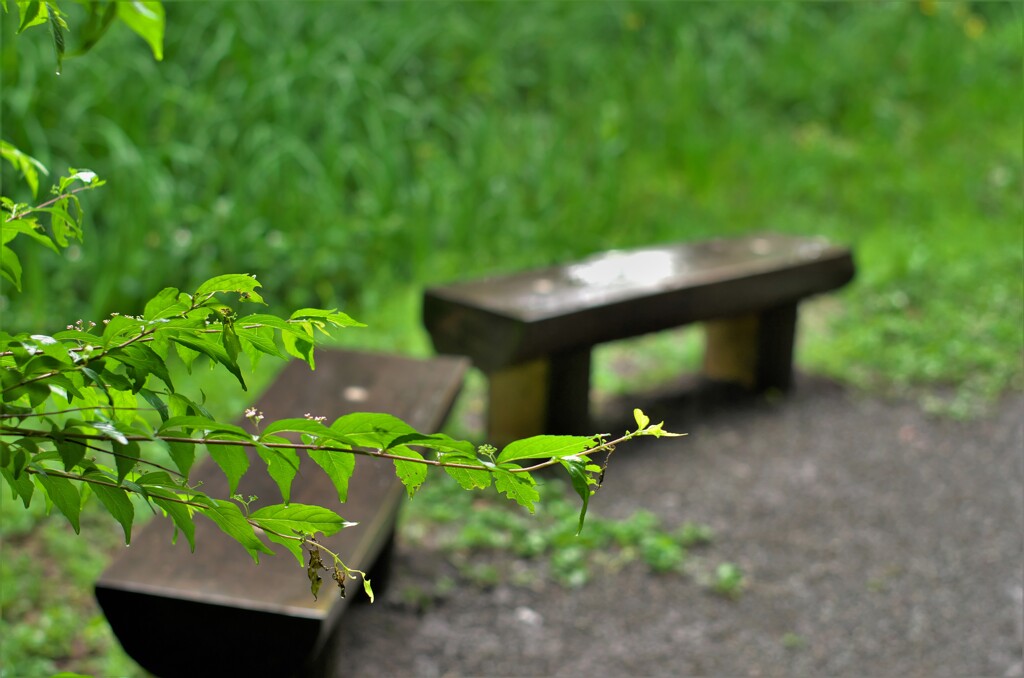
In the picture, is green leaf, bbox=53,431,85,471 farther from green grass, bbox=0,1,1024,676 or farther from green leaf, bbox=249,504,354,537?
green grass, bbox=0,1,1024,676

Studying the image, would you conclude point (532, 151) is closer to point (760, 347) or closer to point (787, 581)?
point (760, 347)

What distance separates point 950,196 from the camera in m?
6.65

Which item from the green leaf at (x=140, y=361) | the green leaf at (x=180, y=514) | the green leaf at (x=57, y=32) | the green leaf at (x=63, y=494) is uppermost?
the green leaf at (x=57, y=32)

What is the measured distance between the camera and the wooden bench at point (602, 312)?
3.70 metres

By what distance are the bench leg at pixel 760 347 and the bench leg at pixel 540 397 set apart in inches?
40.4

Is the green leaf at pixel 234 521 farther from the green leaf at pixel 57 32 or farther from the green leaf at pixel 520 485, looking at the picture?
the green leaf at pixel 57 32

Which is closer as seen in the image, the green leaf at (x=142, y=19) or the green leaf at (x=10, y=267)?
the green leaf at (x=142, y=19)

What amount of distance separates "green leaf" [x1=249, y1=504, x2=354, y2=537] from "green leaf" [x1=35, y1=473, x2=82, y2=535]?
160mm

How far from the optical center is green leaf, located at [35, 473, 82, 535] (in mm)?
1025

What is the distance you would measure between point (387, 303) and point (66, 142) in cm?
158

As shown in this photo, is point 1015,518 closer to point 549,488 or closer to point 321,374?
point 549,488

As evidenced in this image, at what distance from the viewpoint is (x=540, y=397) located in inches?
156

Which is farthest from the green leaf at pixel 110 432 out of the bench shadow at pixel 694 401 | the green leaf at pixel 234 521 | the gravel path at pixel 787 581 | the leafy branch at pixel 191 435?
the bench shadow at pixel 694 401

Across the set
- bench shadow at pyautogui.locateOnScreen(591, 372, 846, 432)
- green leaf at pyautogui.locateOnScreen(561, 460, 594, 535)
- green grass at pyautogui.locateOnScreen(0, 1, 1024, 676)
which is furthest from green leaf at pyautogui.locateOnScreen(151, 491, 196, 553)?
bench shadow at pyautogui.locateOnScreen(591, 372, 846, 432)
